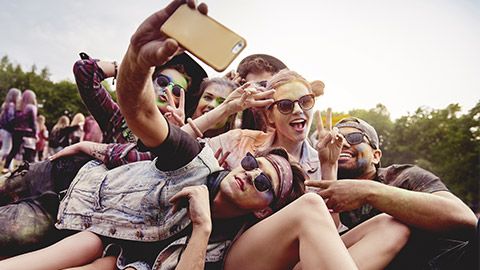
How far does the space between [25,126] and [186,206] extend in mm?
8207

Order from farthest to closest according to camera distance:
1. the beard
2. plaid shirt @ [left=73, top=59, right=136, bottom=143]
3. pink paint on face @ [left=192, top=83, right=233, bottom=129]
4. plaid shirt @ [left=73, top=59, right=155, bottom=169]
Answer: pink paint on face @ [left=192, top=83, right=233, bottom=129] → the beard → plaid shirt @ [left=73, top=59, right=136, bottom=143] → plaid shirt @ [left=73, top=59, right=155, bottom=169]

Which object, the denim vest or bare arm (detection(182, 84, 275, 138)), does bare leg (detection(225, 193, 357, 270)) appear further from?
bare arm (detection(182, 84, 275, 138))

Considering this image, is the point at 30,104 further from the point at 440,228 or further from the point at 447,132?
the point at 447,132

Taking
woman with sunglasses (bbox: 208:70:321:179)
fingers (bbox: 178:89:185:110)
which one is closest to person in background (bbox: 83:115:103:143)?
fingers (bbox: 178:89:185:110)

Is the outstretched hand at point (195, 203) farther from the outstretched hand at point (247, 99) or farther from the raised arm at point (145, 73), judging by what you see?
the outstretched hand at point (247, 99)

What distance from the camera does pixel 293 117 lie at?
3074 millimetres

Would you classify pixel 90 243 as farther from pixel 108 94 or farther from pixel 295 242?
pixel 108 94

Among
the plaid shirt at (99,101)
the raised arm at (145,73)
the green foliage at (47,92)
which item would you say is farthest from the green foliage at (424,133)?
the raised arm at (145,73)

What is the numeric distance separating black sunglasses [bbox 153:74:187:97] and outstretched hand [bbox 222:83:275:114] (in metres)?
0.67

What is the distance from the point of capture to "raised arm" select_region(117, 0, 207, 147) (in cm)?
134

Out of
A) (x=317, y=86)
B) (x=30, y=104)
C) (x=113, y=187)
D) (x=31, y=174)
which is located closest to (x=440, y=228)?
(x=317, y=86)

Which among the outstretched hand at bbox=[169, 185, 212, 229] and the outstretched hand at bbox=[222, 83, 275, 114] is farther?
the outstretched hand at bbox=[222, 83, 275, 114]

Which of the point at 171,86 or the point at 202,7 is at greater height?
the point at 202,7

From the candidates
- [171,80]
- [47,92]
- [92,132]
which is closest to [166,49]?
[171,80]
